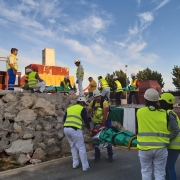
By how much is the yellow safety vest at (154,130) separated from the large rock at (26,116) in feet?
16.4

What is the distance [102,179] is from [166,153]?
6.26 ft

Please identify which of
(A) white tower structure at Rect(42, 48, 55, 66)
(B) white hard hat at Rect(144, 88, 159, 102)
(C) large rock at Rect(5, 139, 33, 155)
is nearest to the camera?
(B) white hard hat at Rect(144, 88, 159, 102)

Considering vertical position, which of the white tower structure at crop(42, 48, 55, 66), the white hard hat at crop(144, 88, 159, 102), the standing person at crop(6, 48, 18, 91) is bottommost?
the white hard hat at crop(144, 88, 159, 102)

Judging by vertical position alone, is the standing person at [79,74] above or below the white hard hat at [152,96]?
above

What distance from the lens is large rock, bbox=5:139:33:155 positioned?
618 centimetres

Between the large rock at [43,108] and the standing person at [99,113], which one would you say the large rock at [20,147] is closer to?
the large rock at [43,108]

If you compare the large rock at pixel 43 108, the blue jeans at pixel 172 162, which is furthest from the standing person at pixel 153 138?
the large rock at pixel 43 108

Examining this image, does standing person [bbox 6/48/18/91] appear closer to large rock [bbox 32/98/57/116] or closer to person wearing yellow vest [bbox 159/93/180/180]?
large rock [bbox 32/98/57/116]

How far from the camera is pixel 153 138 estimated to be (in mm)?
3227

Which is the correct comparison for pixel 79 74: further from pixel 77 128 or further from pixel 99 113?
pixel 77 128

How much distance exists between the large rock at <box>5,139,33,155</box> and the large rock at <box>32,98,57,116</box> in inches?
67.4

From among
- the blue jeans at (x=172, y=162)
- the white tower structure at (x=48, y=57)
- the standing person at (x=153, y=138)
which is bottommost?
the blue jeans at (x=172, y=162)

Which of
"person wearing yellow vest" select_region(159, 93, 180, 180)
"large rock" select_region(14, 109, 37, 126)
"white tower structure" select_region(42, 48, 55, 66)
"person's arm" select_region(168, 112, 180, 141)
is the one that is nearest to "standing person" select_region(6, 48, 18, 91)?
"large rock" select_region(14, 109, 37, 126)

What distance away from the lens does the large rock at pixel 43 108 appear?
8.12 metres
